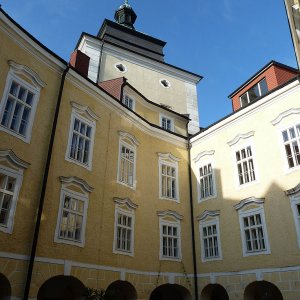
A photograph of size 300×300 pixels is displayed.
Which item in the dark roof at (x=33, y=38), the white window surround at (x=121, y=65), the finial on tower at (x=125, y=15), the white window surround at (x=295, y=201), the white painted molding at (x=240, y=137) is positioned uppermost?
the finial on tower at (x=125, y=15)

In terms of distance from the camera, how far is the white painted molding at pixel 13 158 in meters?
10.6

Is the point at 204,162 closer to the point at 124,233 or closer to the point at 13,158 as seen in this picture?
the point at 124,233

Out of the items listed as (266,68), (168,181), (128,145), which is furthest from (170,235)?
(266,68)

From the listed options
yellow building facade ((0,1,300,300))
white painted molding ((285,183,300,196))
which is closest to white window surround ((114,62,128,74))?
yellow building facade ((0,1,300,300))

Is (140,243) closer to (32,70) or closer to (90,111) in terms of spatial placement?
(90,111)

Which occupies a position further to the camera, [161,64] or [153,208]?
[161,64]

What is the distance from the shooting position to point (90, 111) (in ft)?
48.6

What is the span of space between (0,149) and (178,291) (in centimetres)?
1194

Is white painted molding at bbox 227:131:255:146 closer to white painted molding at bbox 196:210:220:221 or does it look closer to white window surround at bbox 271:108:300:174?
white window surround at bbox 271:108:300:174

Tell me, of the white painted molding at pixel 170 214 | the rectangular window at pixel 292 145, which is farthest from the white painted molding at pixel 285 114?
the white painted molding at pixel 170 214

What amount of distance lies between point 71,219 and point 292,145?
9886mm

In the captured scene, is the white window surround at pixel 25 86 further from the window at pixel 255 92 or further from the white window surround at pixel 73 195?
the window at pixel 255 92

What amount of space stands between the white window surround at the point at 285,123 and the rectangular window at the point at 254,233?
252 cm

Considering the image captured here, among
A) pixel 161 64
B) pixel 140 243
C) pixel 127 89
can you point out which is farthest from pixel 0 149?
pixel 161 64
